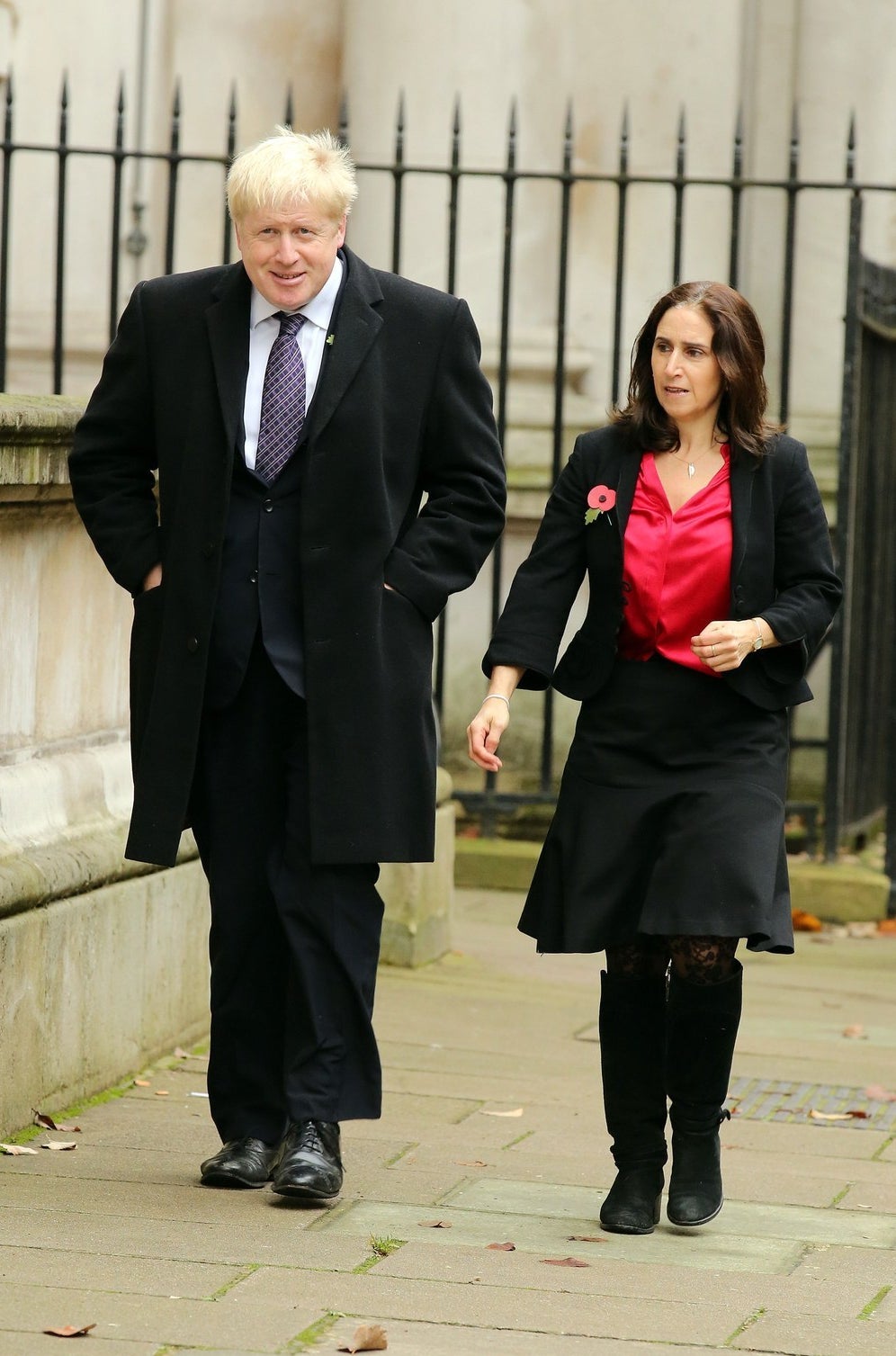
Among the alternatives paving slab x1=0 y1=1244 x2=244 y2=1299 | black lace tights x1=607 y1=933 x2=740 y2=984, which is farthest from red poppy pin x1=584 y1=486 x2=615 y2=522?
paving slab x1=0 y1=1244 x2=244 y2=1299

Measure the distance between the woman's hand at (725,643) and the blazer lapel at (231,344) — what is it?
0.88m

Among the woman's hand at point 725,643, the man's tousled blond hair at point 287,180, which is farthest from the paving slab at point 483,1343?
the man's tousled blond hair at point 287,180

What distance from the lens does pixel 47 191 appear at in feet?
32.8

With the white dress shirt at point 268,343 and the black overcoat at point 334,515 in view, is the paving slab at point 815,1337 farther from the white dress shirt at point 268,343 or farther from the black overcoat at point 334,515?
the white dress shirt at point 268,343

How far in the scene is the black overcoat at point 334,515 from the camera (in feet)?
13.2

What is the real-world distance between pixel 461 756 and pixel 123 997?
4.16m

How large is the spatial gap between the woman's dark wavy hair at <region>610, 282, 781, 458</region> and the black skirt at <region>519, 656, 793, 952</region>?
407mm

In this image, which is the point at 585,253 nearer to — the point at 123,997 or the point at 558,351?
the point at 558,351

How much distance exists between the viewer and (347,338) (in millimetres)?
4059

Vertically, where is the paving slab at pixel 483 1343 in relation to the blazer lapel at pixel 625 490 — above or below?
below

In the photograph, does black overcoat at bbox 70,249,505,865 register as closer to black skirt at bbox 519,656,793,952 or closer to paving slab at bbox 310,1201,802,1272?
black skirt at bbox 519,656,793,952

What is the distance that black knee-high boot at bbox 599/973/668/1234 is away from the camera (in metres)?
4.00

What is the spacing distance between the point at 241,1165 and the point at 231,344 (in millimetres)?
1457

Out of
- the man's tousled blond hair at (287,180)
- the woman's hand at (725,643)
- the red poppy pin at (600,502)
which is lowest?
the woman's hand at (725,643)
